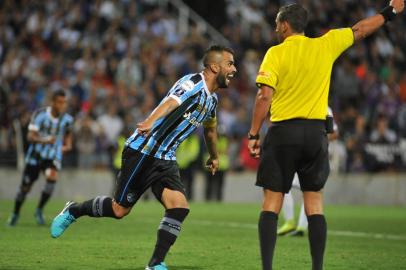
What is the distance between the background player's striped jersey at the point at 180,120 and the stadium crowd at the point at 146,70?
14338 millimetres


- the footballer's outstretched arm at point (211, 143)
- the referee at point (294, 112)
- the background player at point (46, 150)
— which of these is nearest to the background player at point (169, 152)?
the footballer's outstretched arm at point (211, 143)

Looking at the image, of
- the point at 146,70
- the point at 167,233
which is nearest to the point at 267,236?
the point at 167,233

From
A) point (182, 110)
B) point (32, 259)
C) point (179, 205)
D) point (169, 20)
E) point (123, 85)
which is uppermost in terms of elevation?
point (169, 20)

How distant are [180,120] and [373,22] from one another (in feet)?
6.50

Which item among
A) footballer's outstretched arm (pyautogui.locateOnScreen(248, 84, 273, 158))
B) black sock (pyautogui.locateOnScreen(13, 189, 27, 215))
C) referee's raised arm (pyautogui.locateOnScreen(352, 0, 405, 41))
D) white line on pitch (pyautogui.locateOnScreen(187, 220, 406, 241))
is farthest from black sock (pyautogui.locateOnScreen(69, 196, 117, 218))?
black sock (pyautogui.locateOnScreen(13, 189, 27, 215))

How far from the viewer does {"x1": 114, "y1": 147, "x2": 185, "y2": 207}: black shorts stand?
359 inches

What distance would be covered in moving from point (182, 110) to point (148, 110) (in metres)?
14.9

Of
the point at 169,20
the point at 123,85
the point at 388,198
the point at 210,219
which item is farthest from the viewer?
the point at 169,20

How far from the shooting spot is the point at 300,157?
26.9 feet

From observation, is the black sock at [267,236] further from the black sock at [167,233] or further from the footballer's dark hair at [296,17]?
the footballer's dark hair at [296,17]

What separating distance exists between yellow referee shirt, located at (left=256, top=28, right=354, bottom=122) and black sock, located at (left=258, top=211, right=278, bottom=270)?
832mm

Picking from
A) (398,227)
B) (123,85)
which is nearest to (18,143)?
(123,85)

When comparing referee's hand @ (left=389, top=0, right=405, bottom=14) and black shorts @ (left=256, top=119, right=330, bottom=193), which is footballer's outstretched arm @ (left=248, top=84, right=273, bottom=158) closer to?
black shorts @ (left=256, top=119, right=330, bottom=193)

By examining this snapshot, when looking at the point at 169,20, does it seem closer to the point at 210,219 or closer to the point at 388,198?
the point at 388,198
